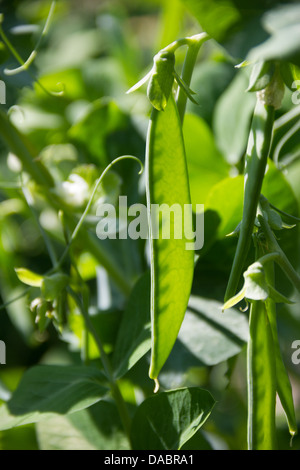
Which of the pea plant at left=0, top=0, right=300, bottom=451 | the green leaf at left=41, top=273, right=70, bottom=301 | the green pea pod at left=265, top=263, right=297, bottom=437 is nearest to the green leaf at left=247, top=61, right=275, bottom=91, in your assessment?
the pea plant at left=0, top=0, right=300, bottom=451

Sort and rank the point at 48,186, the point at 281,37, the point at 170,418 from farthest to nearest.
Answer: the point at 48,186 < the point at 170,418 < the point at 281,37

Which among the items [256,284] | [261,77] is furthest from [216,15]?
[256,284]

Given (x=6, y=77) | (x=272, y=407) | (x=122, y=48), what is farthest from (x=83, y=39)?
(x=272, y=407)

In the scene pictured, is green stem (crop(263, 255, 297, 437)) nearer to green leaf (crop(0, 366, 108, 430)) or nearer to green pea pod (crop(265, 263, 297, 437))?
green pea pod (crop(265, 263, 297, 437))

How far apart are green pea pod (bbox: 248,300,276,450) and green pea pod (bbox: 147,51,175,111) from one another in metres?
0.13

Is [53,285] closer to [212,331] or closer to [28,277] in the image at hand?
[28,277]

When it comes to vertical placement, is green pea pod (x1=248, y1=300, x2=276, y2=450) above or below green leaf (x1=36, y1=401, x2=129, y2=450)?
above

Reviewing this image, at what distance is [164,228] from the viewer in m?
0.30

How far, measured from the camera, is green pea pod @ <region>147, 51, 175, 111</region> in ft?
0.91

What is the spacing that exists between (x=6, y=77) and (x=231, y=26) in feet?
0.82

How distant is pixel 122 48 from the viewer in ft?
2.29

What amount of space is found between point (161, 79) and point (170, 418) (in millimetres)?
230

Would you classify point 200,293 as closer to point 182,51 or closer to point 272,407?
point 272,407

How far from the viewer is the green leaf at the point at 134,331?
0.38m
